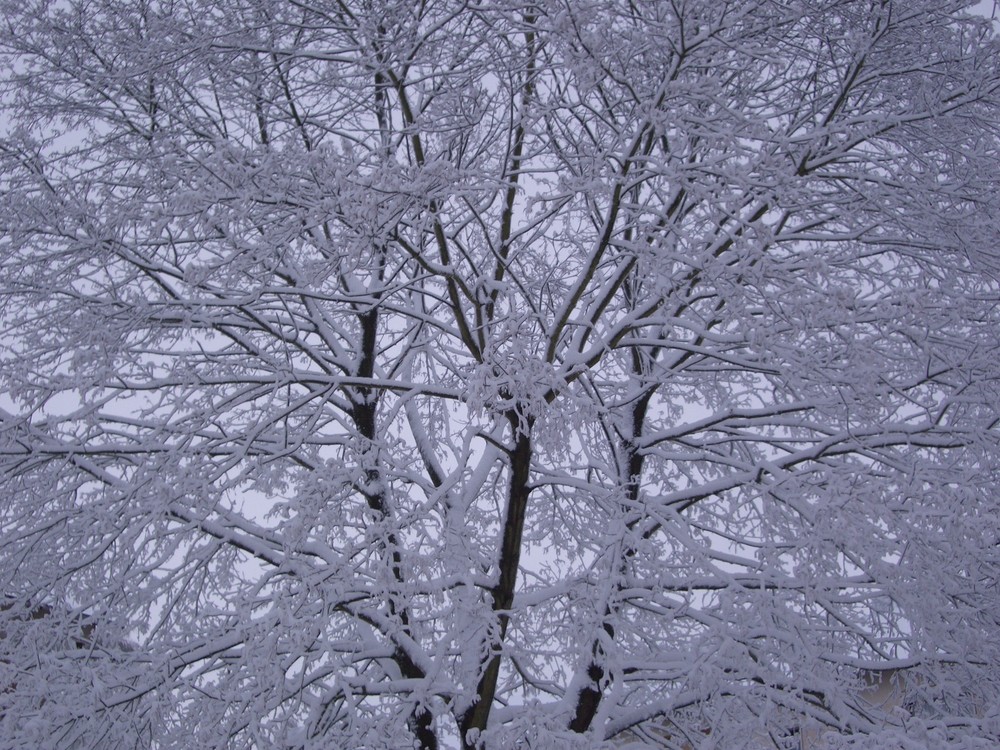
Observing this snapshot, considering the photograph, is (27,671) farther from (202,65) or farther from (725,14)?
(725,14)

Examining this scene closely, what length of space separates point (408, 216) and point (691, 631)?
422 cm

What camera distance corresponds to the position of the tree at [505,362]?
4121 mm

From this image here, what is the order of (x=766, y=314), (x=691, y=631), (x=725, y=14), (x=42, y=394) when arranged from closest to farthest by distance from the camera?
(x=725, y=14), (x=766, y=314), (x=42, y=394), (x=691, y=631)

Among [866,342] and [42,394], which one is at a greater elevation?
[866,342]

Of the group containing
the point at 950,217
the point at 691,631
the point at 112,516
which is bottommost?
the point at 112,516

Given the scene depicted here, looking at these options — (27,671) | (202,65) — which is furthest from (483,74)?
→ (27,671)

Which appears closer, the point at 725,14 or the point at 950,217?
the point at 725,14

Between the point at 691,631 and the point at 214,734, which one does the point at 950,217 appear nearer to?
the point at 691,631

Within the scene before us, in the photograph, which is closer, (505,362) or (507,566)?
(505,362)

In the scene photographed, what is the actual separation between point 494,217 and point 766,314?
224cm

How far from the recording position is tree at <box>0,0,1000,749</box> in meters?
4.12

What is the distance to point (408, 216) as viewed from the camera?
4316mm

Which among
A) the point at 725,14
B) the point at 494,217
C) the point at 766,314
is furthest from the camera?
the point at 494,217

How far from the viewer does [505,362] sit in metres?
3.85
